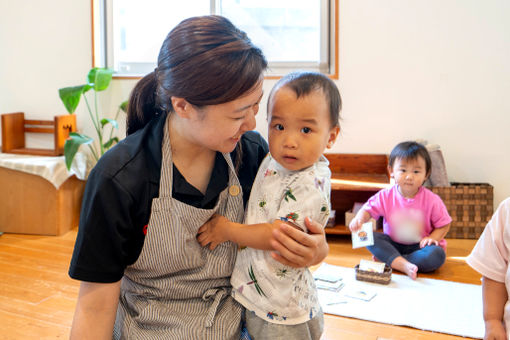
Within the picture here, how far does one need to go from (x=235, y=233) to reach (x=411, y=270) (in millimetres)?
1685

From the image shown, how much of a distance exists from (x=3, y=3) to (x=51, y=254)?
201cm

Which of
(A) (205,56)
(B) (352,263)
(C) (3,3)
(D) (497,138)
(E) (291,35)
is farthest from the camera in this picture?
(C) (3,3)

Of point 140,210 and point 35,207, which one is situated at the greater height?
point 140,210

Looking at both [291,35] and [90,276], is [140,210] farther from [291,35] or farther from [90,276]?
[291,35]

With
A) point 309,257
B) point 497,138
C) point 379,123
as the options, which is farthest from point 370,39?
point 309,257

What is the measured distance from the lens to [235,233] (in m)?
1.21

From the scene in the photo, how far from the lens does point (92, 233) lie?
44.6 inches

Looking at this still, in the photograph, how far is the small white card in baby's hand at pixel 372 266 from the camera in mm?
2588

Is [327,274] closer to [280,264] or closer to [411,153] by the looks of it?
[411,153]

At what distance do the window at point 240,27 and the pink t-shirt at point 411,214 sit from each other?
1004 millimetres

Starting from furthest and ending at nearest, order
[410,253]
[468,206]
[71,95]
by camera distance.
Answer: [71,95], [468,206], [410,253]

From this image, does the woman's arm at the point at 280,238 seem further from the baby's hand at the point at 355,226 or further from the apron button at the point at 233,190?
the baby's hand at the point at 355,226

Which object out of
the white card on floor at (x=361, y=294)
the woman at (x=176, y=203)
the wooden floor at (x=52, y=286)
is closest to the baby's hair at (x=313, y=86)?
the woman at (x=176, y=203)

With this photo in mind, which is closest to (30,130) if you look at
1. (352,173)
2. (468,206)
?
(352,173)
